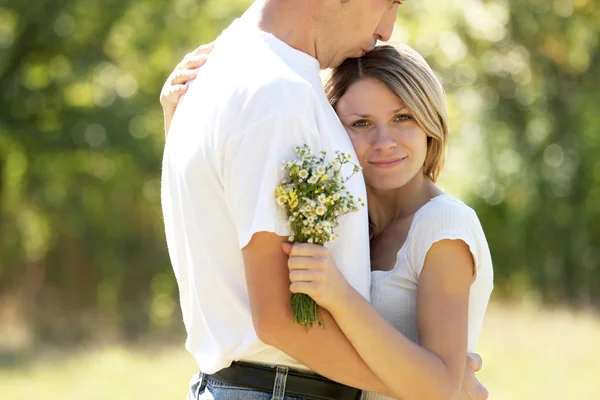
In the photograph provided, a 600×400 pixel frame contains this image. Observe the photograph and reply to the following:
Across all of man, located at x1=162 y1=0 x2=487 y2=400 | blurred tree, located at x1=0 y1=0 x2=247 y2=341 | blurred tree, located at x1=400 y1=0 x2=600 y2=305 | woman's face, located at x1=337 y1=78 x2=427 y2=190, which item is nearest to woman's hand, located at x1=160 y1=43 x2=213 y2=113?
man, located at x1=162 y1=0 x2=487 y2=400

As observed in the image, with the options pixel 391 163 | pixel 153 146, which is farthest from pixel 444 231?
pixel 153 146

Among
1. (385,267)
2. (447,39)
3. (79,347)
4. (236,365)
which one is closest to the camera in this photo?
(236,365)

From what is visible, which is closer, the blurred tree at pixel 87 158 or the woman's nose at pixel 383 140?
the woman's nose at pixel 383 140

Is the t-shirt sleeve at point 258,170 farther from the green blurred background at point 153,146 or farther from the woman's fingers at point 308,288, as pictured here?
the green blurred background at point 153,146

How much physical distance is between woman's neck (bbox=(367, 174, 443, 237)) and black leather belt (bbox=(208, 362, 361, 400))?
775mm

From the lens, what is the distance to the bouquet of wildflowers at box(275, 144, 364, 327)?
7.29 feet

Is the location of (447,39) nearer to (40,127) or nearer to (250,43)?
(40,127)

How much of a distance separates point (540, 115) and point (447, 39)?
213 cm

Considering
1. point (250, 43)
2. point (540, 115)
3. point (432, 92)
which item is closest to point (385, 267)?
point (432, 92)

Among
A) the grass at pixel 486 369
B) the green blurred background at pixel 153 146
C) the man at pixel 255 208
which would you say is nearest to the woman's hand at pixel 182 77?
the man at pixel 255 208

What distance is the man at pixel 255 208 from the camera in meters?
2.23

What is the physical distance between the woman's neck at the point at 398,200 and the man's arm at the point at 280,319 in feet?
2.57

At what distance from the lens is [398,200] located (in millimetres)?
3111

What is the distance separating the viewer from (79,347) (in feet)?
43.0
